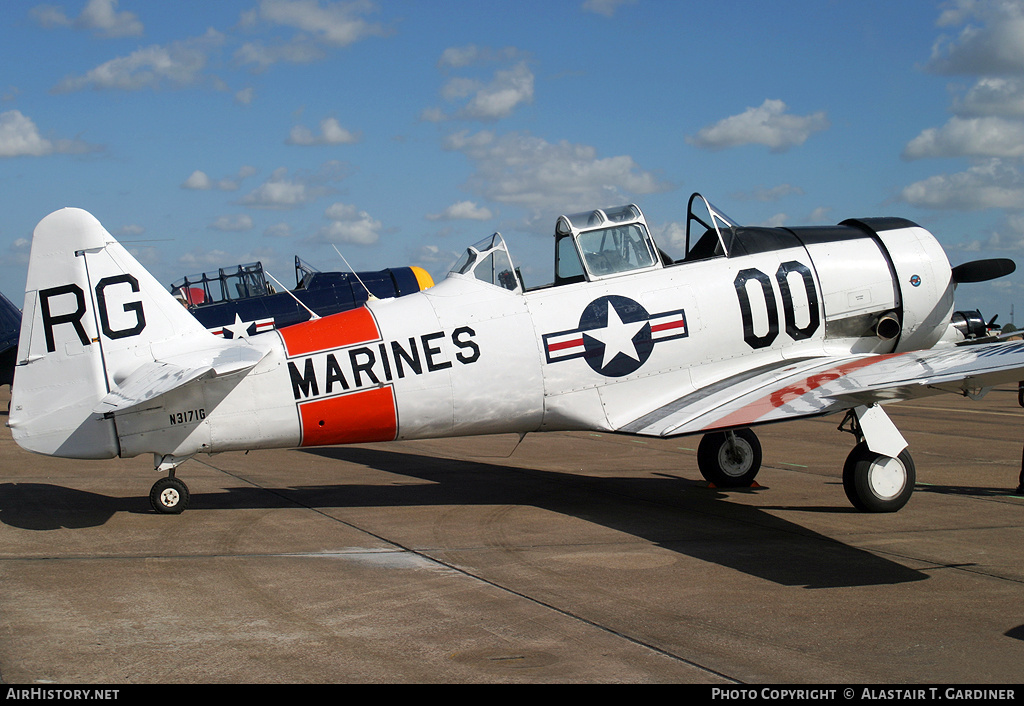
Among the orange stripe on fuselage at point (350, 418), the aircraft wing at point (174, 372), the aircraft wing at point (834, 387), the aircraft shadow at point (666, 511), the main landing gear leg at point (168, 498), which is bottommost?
the aircraft shadow at point (666, 511)

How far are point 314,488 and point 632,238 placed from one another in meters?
4.72

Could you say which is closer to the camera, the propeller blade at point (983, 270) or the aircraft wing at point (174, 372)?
the aircraft wing at point (174, 372)

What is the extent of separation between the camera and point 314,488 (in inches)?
382

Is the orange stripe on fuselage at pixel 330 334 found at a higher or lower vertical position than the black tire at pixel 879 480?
higher

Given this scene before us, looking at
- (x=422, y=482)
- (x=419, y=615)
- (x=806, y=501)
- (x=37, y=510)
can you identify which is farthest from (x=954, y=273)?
(x=37, y=510)

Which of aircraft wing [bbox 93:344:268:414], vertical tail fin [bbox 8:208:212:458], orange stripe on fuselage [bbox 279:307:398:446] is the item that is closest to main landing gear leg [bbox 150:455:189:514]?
vertical tail fin [bbox 8:208:212:458]

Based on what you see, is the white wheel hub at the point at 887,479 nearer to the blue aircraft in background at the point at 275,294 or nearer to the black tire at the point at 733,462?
the black tire at the point at 733,462

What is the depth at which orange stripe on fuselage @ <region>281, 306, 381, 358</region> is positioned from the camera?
7.60 m

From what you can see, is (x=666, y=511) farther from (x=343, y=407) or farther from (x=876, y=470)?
(x=343, y=407)

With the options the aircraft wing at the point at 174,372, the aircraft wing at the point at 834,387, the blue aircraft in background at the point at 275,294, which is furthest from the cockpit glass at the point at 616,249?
the blue aircraft in background at the point at 275,294

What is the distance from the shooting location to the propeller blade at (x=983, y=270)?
9102 millimetres

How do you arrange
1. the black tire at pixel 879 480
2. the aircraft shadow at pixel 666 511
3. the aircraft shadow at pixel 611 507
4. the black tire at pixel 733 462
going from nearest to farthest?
the aircraft shadow at pixel 666 511, the aircraft shadow at pixel 611 507, the black tire at pixel 879 480, the black tire at pixel 733 462

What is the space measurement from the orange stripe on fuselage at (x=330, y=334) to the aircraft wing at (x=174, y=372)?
30 cm

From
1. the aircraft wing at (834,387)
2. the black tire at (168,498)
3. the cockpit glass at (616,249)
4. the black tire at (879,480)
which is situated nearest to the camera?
the aircraft wing at (834,387)
